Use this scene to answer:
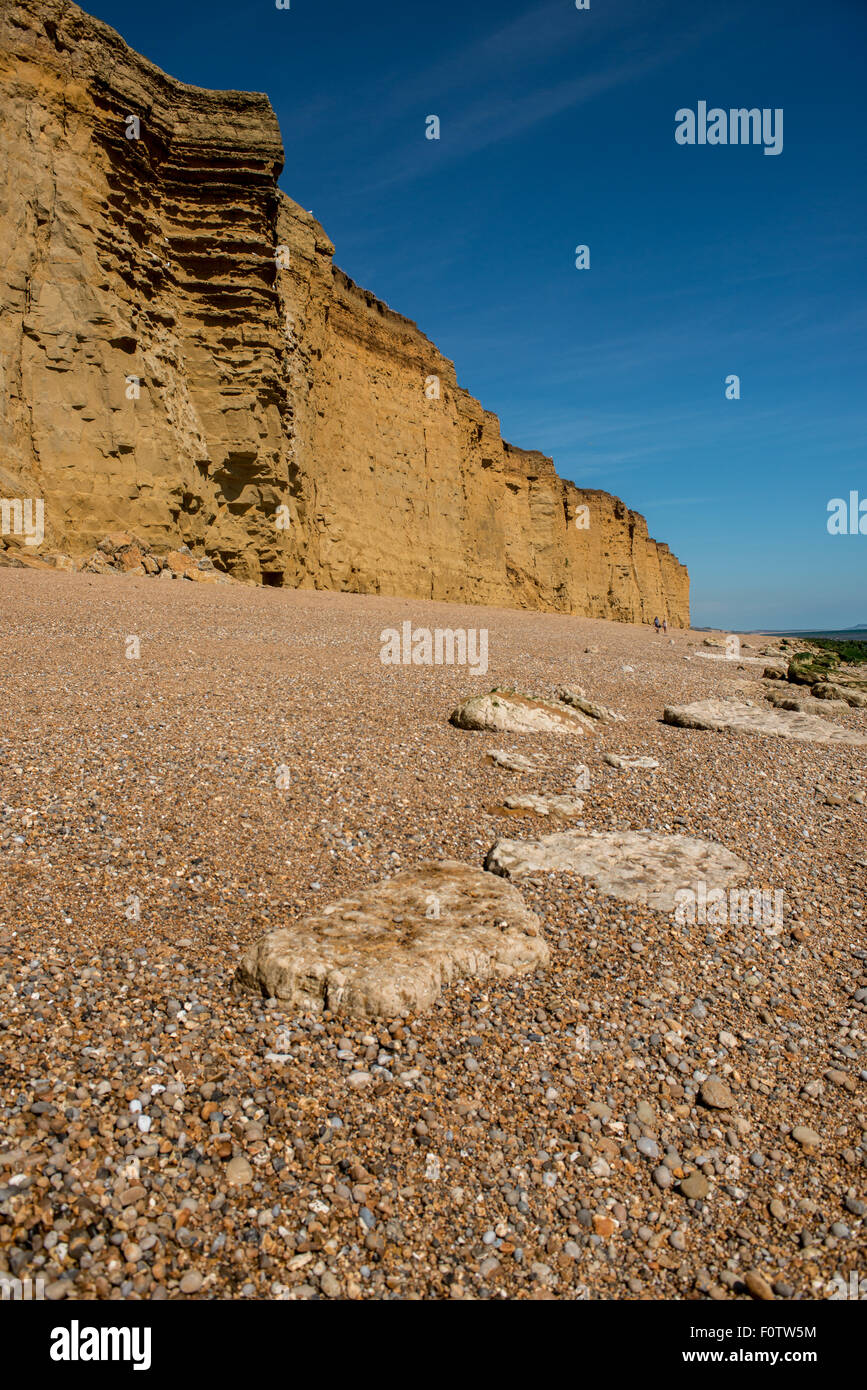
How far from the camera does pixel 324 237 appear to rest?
25531 mm

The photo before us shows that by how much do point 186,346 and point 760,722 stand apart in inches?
794

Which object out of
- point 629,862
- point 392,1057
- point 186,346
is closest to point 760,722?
point 629,862

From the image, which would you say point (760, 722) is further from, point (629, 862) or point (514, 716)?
point (629, 862)

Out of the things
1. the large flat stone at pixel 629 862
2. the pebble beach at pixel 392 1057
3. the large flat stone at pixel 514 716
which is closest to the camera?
the pebble beach at pixel 392 1057

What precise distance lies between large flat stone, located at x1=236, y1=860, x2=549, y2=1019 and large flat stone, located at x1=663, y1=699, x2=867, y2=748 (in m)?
5.37

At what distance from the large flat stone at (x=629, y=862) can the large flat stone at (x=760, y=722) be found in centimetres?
377

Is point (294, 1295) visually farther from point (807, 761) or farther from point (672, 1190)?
point (807, 761)

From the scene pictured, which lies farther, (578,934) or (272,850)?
(272,850)

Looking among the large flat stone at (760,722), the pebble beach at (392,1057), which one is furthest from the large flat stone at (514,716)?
the large flat stone at (760,722)

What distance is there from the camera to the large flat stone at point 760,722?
865 cm

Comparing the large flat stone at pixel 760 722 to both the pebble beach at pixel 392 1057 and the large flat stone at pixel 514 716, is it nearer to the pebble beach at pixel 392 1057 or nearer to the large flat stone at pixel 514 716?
the large flat stone at pixel 514 716

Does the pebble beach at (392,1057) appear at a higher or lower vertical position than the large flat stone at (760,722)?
lower
